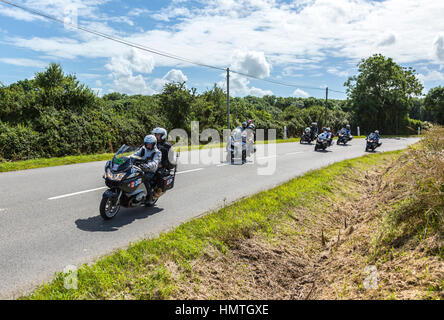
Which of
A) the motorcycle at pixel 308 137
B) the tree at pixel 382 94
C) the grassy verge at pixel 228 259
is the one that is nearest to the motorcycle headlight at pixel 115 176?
the grassy verge at pixel 228 259

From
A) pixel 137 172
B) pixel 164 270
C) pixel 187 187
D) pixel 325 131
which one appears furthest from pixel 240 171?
pixel 325 131

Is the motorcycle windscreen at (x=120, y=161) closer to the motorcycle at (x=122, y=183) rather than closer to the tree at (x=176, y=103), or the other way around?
the motorcycle at (x=122, y=183)

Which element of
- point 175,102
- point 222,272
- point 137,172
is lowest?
point 222,272

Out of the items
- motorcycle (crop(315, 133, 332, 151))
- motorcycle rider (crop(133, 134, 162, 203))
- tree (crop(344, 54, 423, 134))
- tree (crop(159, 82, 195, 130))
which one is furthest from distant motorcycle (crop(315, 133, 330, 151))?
tree (crop(344, 54, 423, 134))

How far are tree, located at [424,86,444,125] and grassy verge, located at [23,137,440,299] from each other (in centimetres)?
6247

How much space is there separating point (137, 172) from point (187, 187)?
2.79 m

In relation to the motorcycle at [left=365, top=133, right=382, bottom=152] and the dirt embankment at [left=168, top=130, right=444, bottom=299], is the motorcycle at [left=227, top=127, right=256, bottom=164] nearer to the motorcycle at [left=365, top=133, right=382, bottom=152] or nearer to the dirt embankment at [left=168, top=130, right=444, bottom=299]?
the dirt embankment at [left=168, top=130, right=444, bottom=299]

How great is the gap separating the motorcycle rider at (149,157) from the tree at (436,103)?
64.0 meters

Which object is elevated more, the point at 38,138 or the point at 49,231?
the point at 38,138

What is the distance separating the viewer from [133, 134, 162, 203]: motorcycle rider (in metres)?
6.42

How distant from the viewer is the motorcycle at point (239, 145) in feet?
45.7

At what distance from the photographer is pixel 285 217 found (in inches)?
260

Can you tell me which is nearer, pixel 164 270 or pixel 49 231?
pixel 164 270
